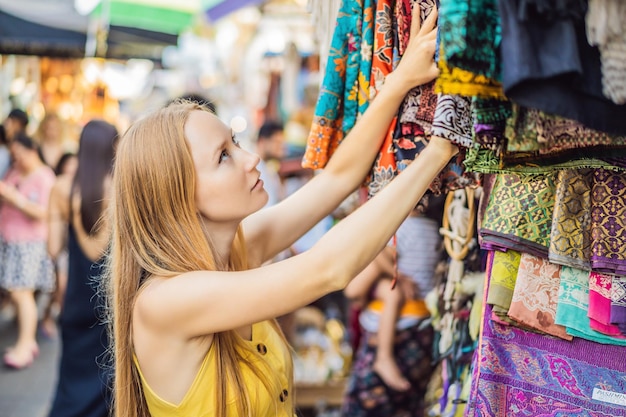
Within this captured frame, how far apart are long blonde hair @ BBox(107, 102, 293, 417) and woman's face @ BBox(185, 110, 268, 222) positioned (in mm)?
28

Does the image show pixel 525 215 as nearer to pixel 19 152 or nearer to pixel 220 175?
pixel 220 175

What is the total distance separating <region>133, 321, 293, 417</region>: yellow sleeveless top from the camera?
6.25 ft

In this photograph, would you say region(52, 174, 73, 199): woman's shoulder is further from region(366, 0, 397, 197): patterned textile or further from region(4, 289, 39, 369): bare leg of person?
region(366, 0, 397, 197): patterned textile

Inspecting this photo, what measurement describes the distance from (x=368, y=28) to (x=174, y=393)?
3.87 ft

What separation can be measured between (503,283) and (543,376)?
253mm

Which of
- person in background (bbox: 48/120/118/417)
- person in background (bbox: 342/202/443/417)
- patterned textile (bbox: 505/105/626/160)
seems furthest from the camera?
person in background (bbox: 48/120/118/417)

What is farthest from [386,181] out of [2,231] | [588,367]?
[2,231]

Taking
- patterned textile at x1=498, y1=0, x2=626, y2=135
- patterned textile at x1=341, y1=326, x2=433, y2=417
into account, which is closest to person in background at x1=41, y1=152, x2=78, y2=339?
patterned textile at x1=341, y1=326, x2=433, y2=417

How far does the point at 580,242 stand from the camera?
1632mm

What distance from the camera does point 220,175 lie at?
193cm

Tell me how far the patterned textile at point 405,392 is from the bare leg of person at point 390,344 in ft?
0.15

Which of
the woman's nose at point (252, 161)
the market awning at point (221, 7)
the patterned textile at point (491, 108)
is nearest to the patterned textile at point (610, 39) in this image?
the patterned textile at point (491, 108)

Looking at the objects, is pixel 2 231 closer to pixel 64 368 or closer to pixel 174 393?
pixel 64 368

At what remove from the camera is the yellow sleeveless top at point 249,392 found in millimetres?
1905
